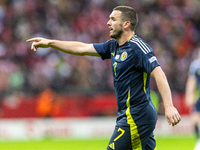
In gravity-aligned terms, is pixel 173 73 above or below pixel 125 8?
above

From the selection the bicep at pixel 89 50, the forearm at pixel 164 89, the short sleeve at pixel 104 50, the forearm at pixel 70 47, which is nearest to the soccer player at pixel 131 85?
the forearm at pixel 164 89

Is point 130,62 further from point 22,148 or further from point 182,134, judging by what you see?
point 182,134

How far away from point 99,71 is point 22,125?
3.52 meters

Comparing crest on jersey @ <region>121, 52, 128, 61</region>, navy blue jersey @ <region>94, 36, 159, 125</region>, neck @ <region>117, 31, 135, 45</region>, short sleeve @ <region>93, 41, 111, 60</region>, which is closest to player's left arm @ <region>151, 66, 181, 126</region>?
navy blue jersey @ <region>94, 36, 159, 125</region>

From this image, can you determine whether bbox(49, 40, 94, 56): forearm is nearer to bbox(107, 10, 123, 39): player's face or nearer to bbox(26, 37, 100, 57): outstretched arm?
bbox(26, 37, 100, 57): outstretched arm

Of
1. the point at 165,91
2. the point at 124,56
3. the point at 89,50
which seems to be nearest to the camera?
the point at 165,91

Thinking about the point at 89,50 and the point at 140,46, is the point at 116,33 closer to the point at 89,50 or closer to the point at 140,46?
the point at 140,46

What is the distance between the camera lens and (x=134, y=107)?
15.4ft

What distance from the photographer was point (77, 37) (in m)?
17.2

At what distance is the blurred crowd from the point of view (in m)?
14.1

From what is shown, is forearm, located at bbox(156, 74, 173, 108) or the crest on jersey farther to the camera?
the crest on jersey

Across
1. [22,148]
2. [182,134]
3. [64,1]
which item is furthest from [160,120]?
[64,1]

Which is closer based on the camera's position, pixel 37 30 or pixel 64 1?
pixel 37 30

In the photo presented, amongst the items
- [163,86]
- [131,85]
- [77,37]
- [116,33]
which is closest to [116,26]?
[116,33]
